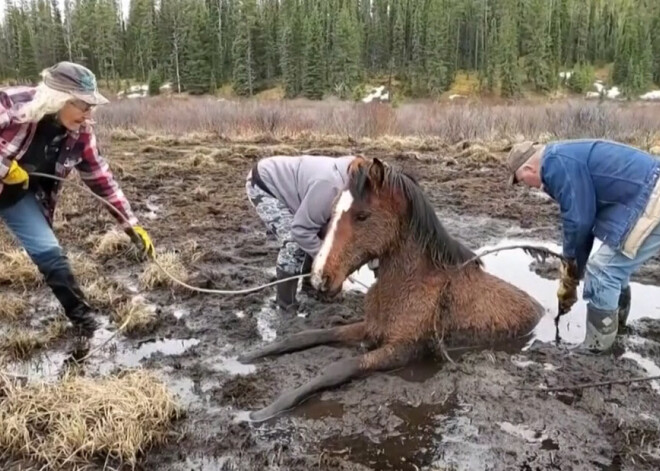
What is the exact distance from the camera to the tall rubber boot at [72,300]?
15.5ft

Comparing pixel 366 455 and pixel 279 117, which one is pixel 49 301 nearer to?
pixel 366 455

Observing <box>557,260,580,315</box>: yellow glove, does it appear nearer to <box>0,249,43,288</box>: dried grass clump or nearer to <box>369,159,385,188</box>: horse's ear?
<box>369,159,385,188</box>: horse's ear

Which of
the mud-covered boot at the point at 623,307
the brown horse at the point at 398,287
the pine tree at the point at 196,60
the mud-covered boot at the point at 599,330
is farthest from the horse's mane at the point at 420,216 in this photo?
the pine tree at the point at 196,60

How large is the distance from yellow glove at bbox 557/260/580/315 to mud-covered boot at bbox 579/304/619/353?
29cm

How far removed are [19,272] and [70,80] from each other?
108 inches

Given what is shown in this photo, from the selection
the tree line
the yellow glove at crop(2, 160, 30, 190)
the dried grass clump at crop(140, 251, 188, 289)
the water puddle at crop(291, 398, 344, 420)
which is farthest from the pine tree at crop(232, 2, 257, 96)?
the water puddle at crop(291, 398, 344, 420)

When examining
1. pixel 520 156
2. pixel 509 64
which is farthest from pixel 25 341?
pixel 509 64

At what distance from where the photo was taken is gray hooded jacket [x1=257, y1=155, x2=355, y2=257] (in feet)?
15.2

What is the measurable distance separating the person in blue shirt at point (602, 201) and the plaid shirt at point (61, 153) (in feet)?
10.7

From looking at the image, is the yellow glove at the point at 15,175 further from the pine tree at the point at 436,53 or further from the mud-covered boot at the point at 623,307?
the pine tree at the point at 436,53

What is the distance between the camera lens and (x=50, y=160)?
4.47 m

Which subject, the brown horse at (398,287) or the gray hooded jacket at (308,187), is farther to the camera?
the gray hooded jacket at (308,187)

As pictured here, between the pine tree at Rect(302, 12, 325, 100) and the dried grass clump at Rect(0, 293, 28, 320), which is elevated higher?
the pine tree at Rect(302, 12, 325, 100)

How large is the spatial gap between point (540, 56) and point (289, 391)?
217ft
